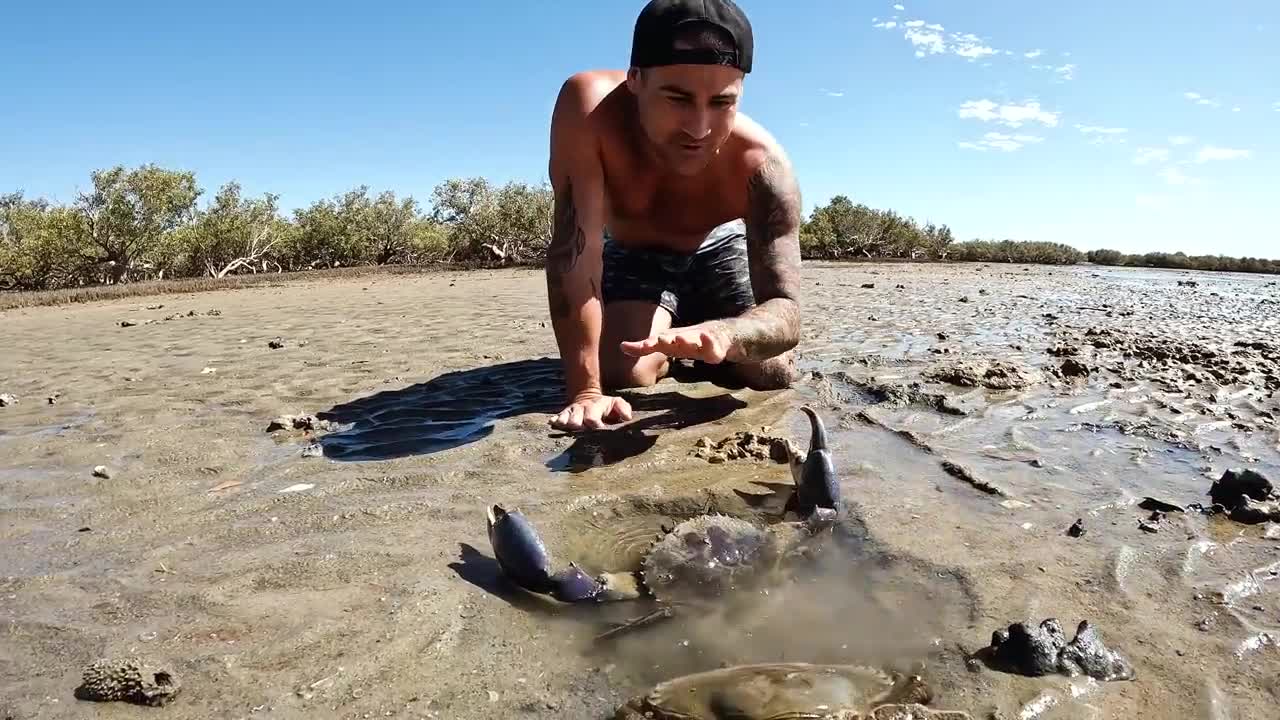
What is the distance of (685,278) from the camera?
14.3 feet

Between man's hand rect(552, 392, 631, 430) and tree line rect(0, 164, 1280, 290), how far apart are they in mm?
25877

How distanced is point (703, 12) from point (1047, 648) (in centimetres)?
247

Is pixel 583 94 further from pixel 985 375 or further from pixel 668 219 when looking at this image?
pixel 985 375

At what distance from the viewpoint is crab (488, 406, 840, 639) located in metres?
1.87

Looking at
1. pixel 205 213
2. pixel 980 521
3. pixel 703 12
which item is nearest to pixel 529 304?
pixel 703 12

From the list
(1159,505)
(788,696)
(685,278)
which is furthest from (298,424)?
(1159,505)

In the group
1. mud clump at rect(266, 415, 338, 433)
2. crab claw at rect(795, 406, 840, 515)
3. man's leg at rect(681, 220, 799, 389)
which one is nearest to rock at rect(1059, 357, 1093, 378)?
man's leg at rect(681, 220, 799, 389)

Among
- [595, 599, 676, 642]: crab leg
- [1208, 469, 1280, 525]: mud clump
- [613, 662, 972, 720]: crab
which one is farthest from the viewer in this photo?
[1208, 469, 1280, 525]: mud clump

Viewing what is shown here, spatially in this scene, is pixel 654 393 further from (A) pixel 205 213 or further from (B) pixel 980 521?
(A) pixel 205 213

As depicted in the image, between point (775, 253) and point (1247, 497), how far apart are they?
1990mm

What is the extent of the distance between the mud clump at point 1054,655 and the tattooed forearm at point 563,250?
7.32ft

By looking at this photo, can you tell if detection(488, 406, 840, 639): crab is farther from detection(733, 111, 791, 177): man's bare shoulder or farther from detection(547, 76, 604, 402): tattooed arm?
detection(733, 111, 791, 177): man's bare shoulder

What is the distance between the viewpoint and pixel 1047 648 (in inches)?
60.9

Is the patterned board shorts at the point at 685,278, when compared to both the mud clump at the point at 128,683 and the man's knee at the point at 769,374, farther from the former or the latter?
the mud clump at the point at 128,683
